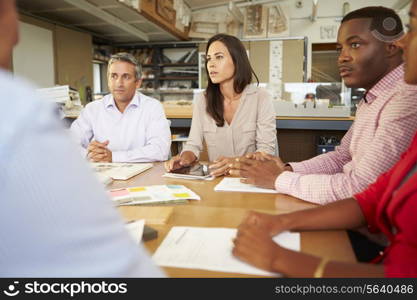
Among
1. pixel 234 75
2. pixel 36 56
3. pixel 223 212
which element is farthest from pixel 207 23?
pixel 223 212

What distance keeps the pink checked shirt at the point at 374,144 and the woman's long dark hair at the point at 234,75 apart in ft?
3.49

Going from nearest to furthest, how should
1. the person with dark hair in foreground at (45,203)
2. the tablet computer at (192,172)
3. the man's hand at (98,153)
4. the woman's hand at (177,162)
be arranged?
the person with dark hair in foreground at (45,203), the tablet computer at (192,172), the woman's hand at (177,162), the man's hand at (98,153)

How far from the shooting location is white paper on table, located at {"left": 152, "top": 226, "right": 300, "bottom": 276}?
0.72 metres

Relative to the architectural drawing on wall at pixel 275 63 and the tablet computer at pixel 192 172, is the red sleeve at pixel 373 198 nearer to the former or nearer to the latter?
the tablet computer at pixel 192 172

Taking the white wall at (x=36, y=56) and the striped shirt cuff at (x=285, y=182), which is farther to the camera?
the white wall at (x=36, y=56)

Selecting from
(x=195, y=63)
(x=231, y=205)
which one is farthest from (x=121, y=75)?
(x=195, y=63)

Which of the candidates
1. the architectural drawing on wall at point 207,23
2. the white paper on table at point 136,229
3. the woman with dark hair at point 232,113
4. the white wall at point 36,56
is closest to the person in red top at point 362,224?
the white paper on table at point 136,229

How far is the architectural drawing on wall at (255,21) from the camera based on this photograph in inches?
291

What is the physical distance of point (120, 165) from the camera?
176 cm

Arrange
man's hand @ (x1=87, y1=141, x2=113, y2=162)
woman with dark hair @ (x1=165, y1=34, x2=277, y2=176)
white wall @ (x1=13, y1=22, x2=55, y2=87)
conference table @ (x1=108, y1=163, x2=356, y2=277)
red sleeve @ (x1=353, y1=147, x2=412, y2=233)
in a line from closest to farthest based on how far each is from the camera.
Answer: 1. conference table @ (x1=108, y1=163, x2=356, y2=277)
2. red sleeve @ (x1=353, y1=147, x2=412, y2=233)
3. man's hand @ (x1=87, y1=141, x2=113, y2=162)
4. woman with dark hair @ (x1=165, y1=34, x2=277, y2=176)
5. white wall @ (x1=13, y1=22, x2=55, y2=87)

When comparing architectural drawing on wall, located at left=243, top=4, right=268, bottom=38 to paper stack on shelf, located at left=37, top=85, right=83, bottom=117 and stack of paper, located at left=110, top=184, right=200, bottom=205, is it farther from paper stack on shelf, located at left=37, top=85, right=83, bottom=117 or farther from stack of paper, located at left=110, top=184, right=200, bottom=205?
stack of paper, located at left=110, top=184, right=200, bottom=205

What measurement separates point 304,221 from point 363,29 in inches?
30.8

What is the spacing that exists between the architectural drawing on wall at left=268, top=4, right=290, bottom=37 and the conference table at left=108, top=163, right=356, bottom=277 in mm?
6551

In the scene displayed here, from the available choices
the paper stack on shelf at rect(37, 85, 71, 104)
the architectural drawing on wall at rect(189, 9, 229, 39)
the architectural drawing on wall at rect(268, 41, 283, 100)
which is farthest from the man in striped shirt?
the architectural drawing on wall at rect(189, 9, 229, 39)
